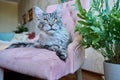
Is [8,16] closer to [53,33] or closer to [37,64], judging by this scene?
[53,33]

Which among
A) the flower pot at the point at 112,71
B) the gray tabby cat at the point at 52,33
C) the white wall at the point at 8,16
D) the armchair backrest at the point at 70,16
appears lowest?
the flower pot at the point at 112,71

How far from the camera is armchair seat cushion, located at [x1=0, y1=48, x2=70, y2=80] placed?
82 centimetres

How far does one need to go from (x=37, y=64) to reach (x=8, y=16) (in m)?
5.44

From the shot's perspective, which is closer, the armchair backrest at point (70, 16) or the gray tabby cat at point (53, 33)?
the gray tabby cat at point (53, 33)

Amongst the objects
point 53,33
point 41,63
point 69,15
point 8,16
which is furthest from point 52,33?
point 8,16

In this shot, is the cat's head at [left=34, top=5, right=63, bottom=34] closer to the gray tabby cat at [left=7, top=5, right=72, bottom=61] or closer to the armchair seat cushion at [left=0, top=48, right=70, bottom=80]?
the gray tabby cat at [left=7, top=5, right=72, bottom=61]

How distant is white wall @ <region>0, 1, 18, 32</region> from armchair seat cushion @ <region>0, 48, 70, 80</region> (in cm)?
508

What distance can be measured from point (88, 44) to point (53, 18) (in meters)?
0.34

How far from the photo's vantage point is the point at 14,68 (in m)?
0.97

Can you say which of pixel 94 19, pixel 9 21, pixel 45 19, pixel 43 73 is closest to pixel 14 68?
pixel 43 73

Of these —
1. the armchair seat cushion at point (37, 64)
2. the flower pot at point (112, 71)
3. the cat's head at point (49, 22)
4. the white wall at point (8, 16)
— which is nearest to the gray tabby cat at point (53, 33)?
the cat's head at point (49, 22)

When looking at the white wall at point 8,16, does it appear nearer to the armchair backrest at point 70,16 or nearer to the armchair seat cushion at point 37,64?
the armchair backrest at point 70,16

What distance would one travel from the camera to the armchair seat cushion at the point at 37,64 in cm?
82

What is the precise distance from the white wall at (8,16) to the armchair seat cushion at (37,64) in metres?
5.08
